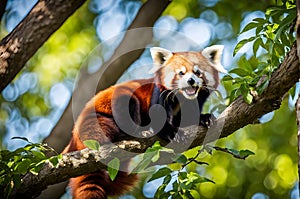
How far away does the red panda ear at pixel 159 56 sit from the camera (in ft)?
13.7

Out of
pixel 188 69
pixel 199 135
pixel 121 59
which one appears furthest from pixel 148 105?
pixel 121 59

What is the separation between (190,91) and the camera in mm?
3990

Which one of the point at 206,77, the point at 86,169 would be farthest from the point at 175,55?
the point at 86,169

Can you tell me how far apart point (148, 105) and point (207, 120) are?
2.35 ft

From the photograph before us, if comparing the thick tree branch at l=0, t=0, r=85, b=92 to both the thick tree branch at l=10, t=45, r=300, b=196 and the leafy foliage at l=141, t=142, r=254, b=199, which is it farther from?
the leafy foliage at l=141, t=142, r=254, b=199

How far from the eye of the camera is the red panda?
3758mm

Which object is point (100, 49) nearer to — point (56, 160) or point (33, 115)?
point (33, 115)

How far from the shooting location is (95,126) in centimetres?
382

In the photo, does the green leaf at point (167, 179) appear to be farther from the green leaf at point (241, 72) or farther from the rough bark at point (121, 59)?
the rough bark at point (121, 59)

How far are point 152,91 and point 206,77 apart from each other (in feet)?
1.38

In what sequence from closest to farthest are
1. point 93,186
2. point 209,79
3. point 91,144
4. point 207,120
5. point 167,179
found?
point 167,179 → point 91,144 → point 207,120 → point 93,186 → point 209,79

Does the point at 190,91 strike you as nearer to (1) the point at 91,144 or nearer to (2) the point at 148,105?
(2) the point at 148,105

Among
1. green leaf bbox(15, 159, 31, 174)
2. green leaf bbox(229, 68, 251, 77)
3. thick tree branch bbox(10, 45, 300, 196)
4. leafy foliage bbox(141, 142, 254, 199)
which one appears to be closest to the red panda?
thick tree branch bbox(10, 45, 300, 196)

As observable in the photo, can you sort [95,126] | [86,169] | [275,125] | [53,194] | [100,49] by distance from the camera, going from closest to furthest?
[86,169] → [95,126] → [53,194] → [100,49] → [275,125]
